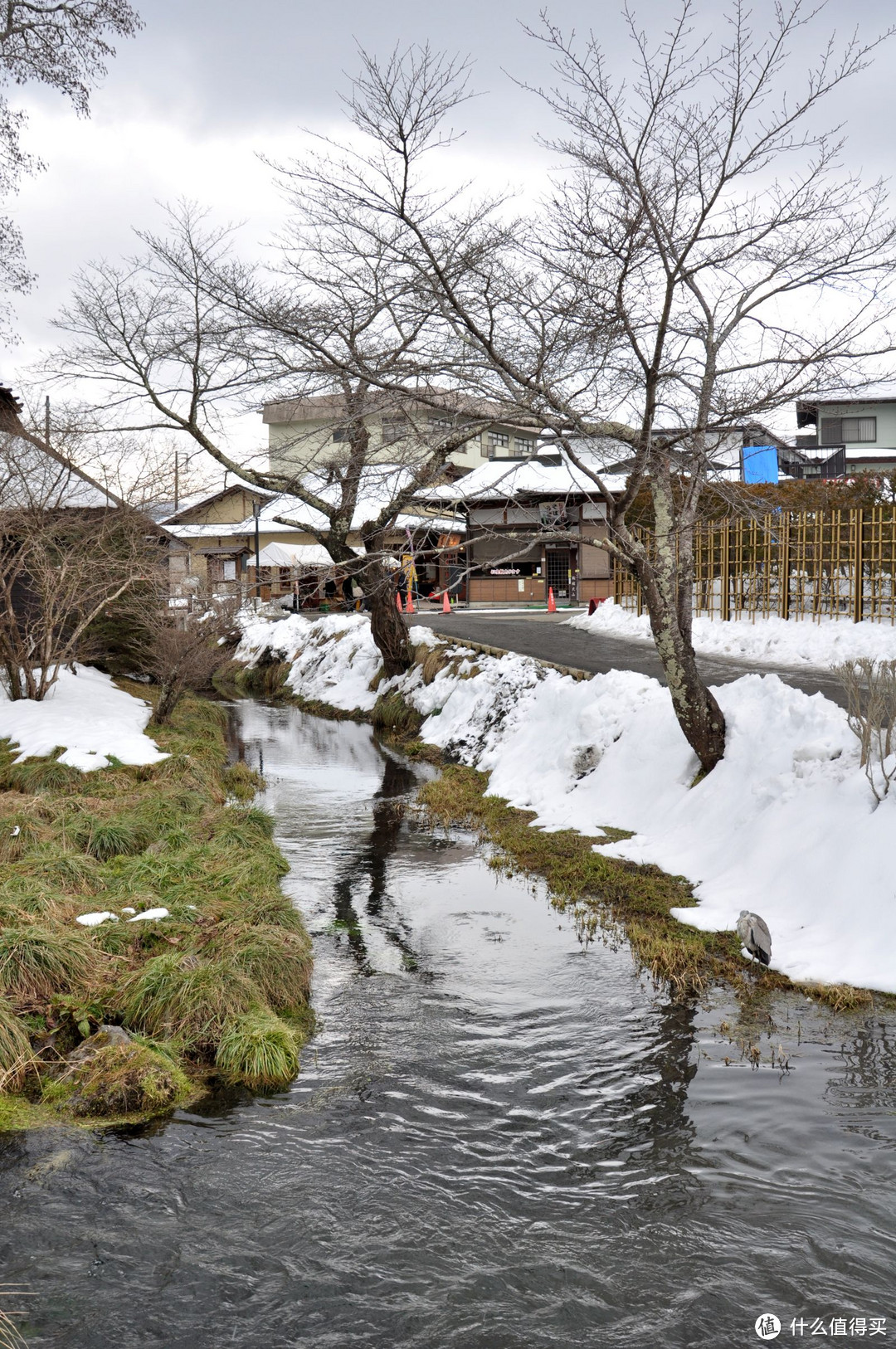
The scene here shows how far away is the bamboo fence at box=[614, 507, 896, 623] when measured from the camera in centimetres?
1630

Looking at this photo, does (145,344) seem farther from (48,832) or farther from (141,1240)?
(141,1240)

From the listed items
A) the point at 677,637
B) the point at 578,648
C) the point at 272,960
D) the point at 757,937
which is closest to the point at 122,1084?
the point at 272,960

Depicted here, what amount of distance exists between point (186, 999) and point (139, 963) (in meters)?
0.74

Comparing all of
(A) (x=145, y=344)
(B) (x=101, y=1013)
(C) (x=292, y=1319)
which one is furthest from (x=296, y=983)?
(A) (x=145, y=344)

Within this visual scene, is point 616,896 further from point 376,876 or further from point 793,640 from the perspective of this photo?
point 793,640

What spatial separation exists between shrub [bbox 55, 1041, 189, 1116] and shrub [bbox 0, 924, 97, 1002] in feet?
2.88

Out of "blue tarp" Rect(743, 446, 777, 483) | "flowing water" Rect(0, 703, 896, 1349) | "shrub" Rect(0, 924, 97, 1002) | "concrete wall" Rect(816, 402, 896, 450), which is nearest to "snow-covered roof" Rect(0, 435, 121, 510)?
"shrub" Rect(0, 924, 97, 1002)

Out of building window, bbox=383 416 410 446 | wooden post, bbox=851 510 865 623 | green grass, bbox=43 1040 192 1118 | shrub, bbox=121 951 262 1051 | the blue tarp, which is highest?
the blue tarp

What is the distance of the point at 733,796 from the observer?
9.30 meters

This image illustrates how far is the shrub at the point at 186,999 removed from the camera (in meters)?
6.15

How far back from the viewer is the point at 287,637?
2941 centimetres

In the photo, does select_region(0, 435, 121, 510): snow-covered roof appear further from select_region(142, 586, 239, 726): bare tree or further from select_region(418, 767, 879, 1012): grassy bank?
select_region(418, 767, 879, 1012): grassy bank

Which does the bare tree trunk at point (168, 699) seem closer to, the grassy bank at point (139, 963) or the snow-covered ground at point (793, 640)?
the grassy bank at point (139, 963)

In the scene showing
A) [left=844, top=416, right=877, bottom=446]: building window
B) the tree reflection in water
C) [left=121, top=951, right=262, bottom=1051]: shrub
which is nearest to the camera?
[left=121, top=951, right=262, bottom=1051]: shrub
